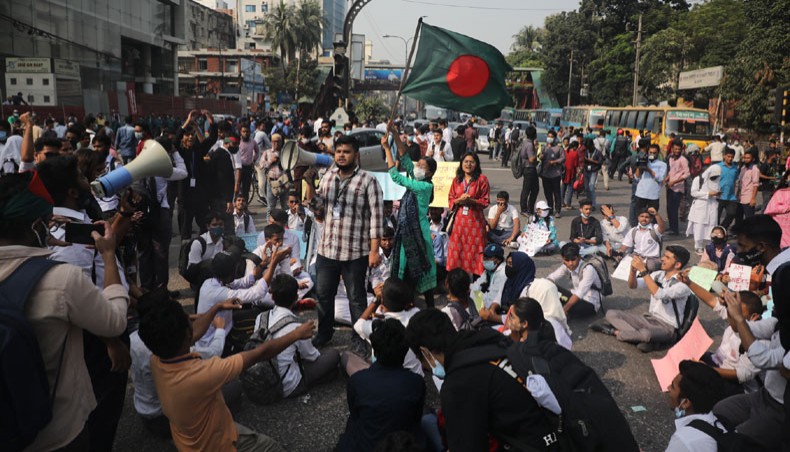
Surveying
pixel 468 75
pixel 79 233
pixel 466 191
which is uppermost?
pixel 468 75

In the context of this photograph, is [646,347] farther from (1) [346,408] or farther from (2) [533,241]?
(2) [533,241]

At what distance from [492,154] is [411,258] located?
20234 millimetres

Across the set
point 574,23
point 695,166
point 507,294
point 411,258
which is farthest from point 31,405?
point 574,23

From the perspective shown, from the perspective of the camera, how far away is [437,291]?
22.4 ft

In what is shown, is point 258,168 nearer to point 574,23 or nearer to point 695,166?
point 695,166

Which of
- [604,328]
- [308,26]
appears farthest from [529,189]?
[308,26]

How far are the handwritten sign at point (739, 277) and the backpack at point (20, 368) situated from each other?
4.43 metres

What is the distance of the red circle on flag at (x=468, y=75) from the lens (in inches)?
235

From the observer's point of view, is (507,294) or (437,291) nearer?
(507,294)

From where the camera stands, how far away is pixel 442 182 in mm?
10469

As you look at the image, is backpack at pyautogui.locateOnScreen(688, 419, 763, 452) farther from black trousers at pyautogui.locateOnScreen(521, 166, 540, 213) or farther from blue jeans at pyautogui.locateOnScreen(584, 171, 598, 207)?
blue jeans at pyautogui.locateOnScreen(584, 171, 598, 207)

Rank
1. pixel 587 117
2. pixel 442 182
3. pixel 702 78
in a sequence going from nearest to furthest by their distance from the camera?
1. pixel 442 182
2. pixel 702 78
3. pixel 587 117

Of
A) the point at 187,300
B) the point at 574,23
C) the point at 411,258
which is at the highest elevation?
the point at 574,23

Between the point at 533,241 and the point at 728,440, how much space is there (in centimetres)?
635
